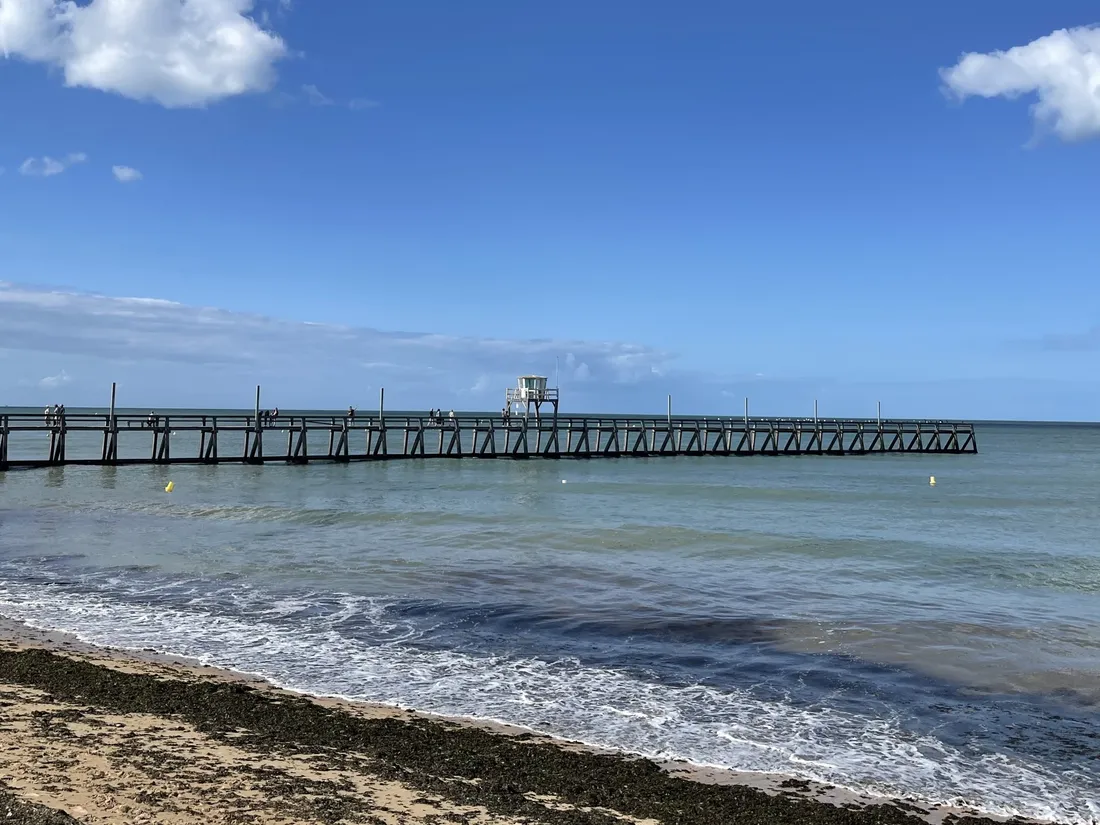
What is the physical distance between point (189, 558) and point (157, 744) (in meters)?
9.31

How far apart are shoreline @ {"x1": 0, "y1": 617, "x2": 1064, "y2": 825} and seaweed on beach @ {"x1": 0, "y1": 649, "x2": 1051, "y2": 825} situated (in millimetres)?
14

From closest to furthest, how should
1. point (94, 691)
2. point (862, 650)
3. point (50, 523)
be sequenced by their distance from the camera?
point (94, 691)
point (862, 650)
point (50, 523)

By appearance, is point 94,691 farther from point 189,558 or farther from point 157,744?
point 189,558

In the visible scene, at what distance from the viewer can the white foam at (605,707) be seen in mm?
6059

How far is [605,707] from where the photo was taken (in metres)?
7.40

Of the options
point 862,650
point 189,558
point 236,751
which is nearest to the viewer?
point 236,751

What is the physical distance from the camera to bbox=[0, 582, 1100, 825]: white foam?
606cm

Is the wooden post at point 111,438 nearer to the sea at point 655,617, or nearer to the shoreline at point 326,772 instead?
the sea at point 655,617

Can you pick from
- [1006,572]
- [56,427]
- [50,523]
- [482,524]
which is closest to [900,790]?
[1006,572]

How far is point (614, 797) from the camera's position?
17.8 ft

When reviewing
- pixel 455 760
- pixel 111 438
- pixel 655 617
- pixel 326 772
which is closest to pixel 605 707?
pixel 455 760

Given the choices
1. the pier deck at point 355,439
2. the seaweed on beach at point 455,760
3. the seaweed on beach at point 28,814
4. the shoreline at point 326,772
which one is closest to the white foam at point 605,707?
the shoreline at point 326,772

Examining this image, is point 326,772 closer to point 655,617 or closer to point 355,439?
point 655,617

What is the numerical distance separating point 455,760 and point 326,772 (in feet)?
2.77
